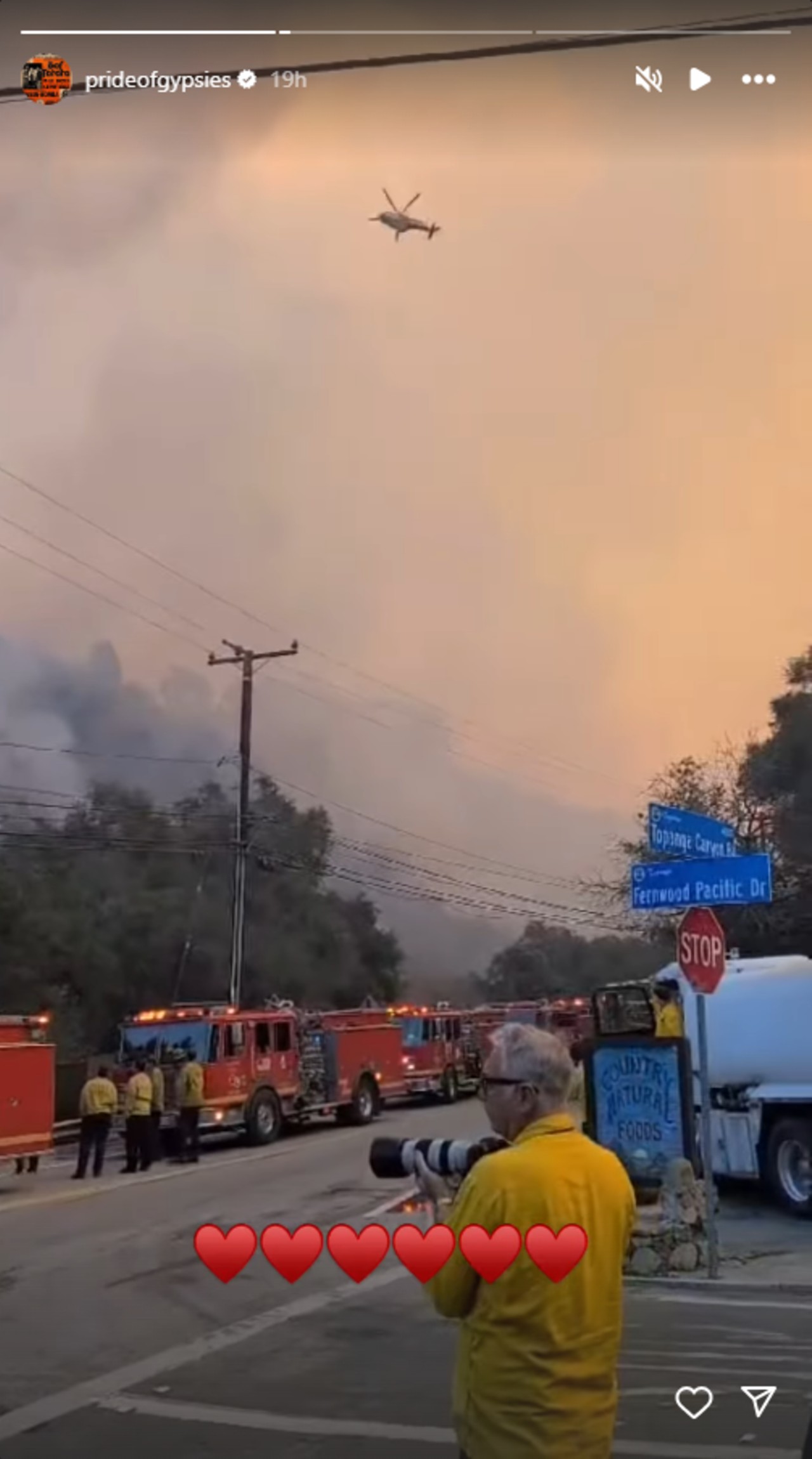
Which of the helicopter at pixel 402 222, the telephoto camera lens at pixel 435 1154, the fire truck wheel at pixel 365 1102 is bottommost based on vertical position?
the fire truck wheel at pixel 365 1102

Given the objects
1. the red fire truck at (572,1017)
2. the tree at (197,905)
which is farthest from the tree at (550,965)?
the tree at (197,905)

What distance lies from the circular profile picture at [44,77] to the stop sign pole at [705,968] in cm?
535

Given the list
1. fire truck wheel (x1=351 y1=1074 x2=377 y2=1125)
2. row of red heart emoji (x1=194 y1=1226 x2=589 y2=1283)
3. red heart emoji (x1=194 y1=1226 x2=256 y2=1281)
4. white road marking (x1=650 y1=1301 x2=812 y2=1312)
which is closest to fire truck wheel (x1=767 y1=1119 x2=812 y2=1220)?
white road marking (x1=650 y1=1301 x2=812 y2=1312)

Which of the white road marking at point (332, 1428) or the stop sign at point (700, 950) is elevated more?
the stop sign at point (700, 950)

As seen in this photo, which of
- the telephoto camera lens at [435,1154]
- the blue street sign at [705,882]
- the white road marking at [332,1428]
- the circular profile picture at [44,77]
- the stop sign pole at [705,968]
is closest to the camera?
the telephoto camera lens at [435,1154]

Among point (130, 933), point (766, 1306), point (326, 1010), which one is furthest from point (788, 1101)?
point (130, 933)

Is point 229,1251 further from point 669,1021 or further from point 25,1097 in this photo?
point 25,1097

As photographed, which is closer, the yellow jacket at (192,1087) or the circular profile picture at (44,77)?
the circular profile picture at (44,77)

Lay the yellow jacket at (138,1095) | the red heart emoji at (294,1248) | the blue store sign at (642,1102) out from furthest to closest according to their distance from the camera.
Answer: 1. the yellow jacket at (138,1095)
2. the blue store sign at (642,1102)
3. the red heart emoji at (294,1248)

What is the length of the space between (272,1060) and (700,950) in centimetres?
814

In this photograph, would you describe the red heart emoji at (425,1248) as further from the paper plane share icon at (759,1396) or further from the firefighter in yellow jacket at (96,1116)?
the firefighter in yellow jacket at (96,1116)

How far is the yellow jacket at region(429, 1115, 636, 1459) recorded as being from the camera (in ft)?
8.55

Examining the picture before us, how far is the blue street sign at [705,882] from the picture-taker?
7199 millimetres

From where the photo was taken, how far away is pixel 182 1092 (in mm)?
17000
